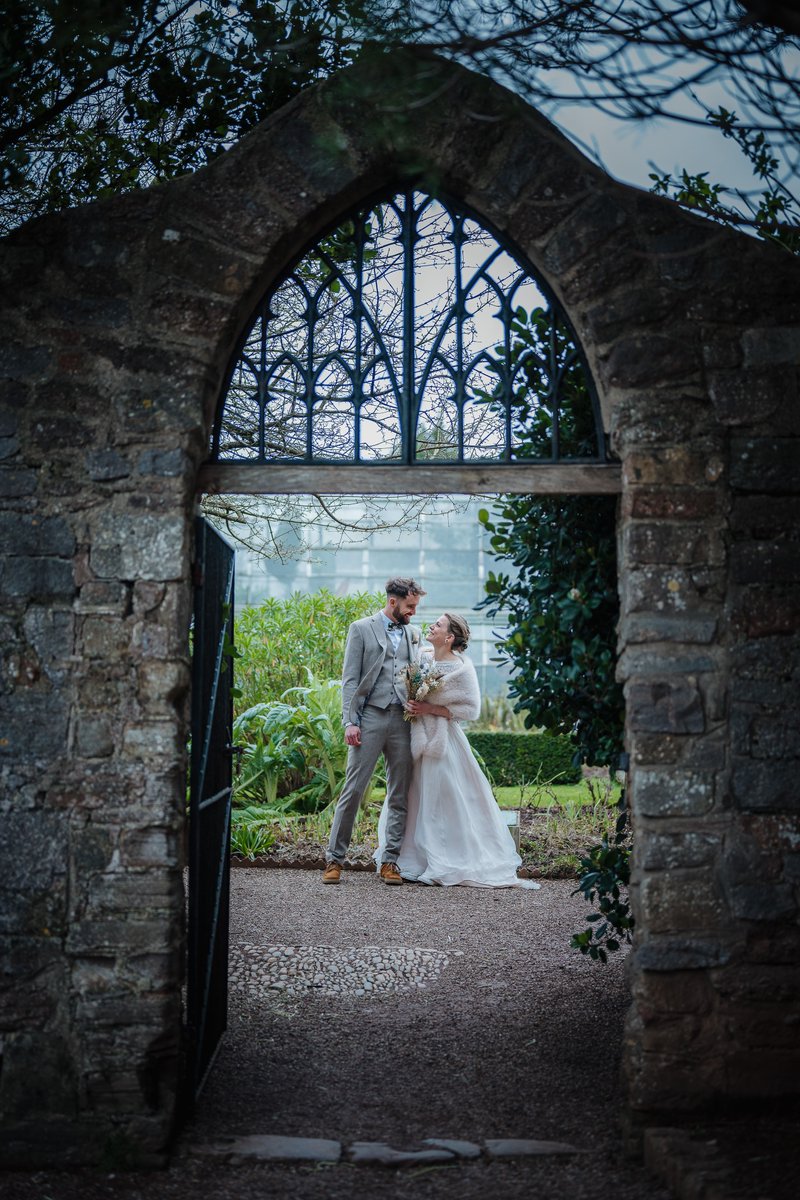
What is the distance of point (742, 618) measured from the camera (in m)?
3.62

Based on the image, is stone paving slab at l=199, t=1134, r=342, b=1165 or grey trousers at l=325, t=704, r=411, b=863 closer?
stone paving slab at l=199, t=1134, r=342, b=1165

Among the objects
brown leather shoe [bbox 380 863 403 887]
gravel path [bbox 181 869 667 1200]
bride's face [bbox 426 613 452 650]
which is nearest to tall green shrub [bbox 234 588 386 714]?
bride's face [bbox 426 613 452 650]

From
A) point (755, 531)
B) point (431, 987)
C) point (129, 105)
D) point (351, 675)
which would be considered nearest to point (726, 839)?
point (755, 531)

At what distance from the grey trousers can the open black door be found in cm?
253

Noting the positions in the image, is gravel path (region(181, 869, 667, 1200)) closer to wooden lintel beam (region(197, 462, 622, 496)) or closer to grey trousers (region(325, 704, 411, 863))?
grey trousers (region(325, 704, 411, 863))

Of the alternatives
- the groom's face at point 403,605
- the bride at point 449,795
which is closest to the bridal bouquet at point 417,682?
the bride at point 449,795

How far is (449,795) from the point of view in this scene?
7762 mm

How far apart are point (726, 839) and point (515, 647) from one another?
5.20ft

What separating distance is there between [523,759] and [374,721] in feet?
11.7

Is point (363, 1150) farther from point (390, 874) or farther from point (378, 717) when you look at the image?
point (378, 717)

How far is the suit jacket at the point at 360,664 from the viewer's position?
291 inches

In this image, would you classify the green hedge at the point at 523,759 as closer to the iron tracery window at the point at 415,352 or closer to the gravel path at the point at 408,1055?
the gravel path at the point at 408,1055

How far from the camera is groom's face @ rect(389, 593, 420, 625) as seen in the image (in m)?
7.56

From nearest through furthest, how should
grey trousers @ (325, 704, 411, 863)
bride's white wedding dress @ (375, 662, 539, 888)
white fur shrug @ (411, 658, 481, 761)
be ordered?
grey trousers @ (325, 704, 411, 863) → bride's white wedding dress @ (375, 662, 539, 888) → white fur shrug @ (411, 658, 481, 761)
